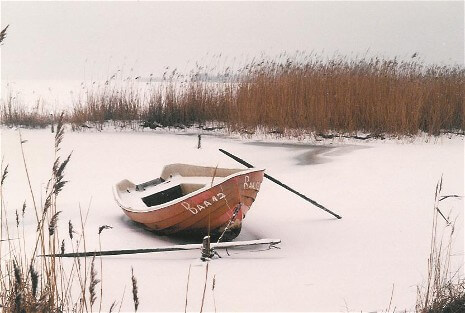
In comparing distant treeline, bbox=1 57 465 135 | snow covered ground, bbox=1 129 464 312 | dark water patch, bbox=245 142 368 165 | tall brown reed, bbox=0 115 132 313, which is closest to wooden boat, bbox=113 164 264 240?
snow covered ground, bbox=1 129 464 312

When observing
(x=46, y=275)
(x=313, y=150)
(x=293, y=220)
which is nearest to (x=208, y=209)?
(x=293, y=220)

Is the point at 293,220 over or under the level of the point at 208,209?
under

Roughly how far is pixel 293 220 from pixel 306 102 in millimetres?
4917

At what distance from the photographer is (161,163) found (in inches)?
294

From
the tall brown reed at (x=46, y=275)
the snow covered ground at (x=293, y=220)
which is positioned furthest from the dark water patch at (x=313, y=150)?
the tall brown reed at (x=46, y=275)

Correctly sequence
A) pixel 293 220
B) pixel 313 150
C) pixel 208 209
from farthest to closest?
pixel 313 150 < pixel 293 220 < pixel 208 209

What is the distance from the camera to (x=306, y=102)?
9273mm

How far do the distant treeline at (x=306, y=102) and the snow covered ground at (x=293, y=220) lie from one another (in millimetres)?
494

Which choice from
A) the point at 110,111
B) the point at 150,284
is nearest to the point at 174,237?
the point at 150,284

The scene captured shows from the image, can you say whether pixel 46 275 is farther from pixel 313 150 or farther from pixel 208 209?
pixel 313 150

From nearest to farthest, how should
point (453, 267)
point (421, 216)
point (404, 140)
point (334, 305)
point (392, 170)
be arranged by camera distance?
point (334, 305) → point (453, 267) → point (421, 216) → point (392, 170) → point (404, 140)

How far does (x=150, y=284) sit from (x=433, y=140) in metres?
6.96

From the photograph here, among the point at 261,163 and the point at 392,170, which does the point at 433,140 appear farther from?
the point at 261,163

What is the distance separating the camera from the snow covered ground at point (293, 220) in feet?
9.42
